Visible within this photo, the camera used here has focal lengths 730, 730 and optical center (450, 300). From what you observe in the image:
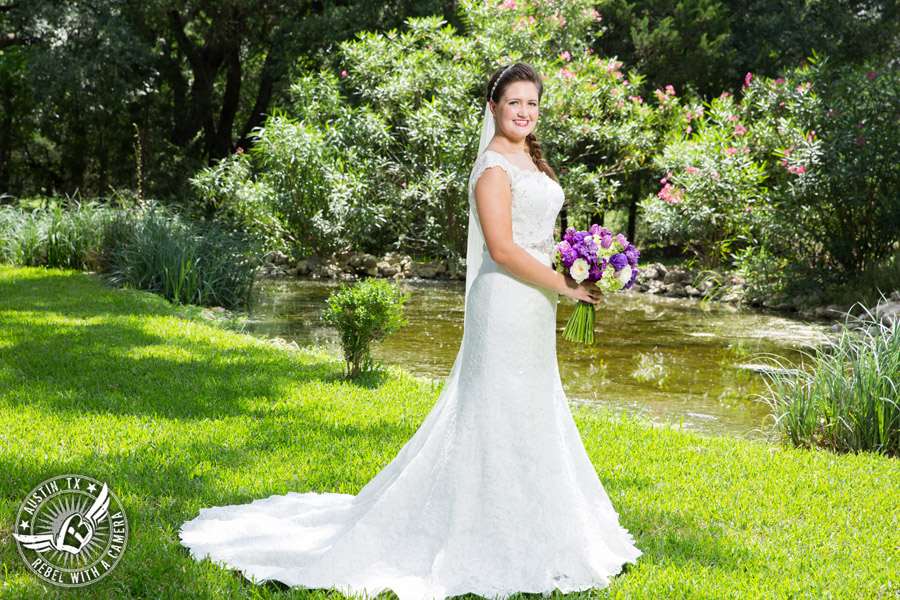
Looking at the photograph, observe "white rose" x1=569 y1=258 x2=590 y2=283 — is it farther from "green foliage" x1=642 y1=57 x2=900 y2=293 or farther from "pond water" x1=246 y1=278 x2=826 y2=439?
"green foliage" x1=642 y1=57 x2=900 y2=293

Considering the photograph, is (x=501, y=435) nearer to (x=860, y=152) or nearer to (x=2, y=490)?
(x=2, y=490)

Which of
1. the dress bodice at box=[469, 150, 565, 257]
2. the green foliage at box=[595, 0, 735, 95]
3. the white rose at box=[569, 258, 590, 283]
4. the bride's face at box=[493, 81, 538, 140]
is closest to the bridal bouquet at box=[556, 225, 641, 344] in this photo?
the white rose at box=[569, 258, 590, 283]

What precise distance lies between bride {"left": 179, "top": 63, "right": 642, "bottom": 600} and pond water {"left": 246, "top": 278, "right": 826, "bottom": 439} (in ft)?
10.8

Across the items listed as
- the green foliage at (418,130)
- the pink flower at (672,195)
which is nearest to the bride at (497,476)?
the pink flower at (672,195)

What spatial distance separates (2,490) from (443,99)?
50.9 feet

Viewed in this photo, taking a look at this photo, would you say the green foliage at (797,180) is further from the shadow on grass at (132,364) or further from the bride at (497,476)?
the bride at (497,476)

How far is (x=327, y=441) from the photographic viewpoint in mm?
4703

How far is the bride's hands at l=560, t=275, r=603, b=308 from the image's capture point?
3129mm

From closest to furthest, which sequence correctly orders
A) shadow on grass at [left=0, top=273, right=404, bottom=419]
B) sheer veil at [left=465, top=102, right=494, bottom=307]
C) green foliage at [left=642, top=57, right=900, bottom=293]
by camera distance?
sheer veil at [left=465, top=102, right=494, bottom=307], shadow on grass at [left=0, top=273, right=404, bottom=419], green foliage at [left=642, top=57, right=900, bottom=293]

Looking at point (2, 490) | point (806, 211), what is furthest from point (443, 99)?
point (2, 490)

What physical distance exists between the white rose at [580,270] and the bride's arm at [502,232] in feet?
0.23

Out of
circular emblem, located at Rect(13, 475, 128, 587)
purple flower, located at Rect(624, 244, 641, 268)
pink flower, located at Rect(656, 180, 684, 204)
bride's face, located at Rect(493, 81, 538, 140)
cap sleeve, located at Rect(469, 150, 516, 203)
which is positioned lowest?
circular emblem, located at Rect(13, 475, 128, 587)

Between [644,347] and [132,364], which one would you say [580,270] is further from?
[644,347]

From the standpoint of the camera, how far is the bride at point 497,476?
2.97 metres
